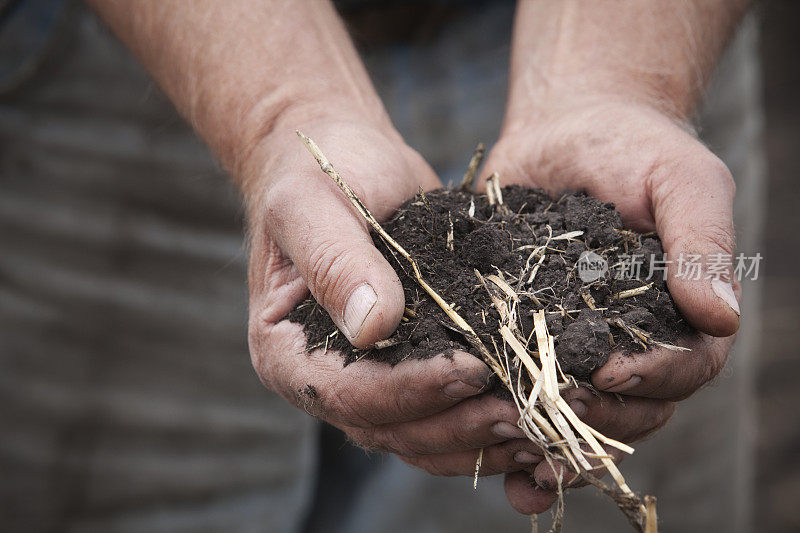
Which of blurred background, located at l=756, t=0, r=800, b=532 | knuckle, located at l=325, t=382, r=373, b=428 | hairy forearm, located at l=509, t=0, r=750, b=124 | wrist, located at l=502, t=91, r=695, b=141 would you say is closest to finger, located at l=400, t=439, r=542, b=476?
knuckle, located at l=325, t=382, r=373, b=428

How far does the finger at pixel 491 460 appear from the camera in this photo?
1.32 metres

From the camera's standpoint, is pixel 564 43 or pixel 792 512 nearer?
pixel 564 43

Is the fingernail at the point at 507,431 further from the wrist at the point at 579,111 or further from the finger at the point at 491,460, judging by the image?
the wrist at the point at 579,111

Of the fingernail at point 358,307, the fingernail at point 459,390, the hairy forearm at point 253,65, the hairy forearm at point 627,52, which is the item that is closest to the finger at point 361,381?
the fingernail at point 459,390

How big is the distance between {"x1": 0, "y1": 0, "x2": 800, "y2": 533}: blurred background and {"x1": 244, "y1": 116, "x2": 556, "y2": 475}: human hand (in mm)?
1284

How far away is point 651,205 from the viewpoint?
5.08 feet

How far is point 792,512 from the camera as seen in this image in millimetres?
3721

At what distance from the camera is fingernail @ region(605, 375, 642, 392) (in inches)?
49.2

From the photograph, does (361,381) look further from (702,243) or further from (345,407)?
(702,243)

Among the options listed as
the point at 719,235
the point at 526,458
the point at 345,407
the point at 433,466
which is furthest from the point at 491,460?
the point at 719,235

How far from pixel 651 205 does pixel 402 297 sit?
72 centimetres

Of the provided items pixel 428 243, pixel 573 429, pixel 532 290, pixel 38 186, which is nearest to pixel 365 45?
pixel 38 186

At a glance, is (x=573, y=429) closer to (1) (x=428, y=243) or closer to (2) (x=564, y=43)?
(1) (x=428, y=243)

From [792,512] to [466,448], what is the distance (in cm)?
337
